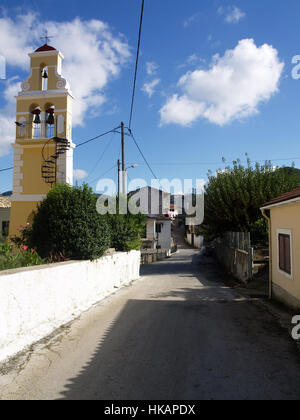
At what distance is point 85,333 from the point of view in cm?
594

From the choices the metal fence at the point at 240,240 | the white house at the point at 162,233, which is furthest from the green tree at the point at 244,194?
the white house at the point at 162,233

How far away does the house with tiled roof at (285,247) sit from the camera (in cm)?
728

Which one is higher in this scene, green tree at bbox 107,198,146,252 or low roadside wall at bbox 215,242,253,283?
green tree at bbox 107,198,146,252

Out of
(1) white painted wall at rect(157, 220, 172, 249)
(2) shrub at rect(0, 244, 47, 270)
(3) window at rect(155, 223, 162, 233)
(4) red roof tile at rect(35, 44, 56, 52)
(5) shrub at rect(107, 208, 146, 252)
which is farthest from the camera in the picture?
(3) window at rect(155, 223, 162, 233)

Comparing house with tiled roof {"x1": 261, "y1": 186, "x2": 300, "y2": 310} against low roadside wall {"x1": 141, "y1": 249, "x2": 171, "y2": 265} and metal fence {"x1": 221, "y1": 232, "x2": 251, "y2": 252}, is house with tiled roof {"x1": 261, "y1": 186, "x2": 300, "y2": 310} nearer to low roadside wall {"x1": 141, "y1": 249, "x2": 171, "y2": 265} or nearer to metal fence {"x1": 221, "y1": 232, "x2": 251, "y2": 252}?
metal fence {"x1": 221, "y1": 232, "x2": 251, "y2": 252}

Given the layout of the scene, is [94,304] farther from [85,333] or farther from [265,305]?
[265,305]

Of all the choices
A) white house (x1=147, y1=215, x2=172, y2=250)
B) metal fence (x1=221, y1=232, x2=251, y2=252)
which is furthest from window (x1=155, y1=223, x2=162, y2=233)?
metal fence (x1=221, y1=232, x2=251, y2=252)

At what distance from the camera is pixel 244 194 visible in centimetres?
1983

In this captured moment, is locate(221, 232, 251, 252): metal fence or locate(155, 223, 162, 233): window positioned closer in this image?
locate(221, 232, 251, 252): metal fence

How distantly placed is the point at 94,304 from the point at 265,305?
15.4ft

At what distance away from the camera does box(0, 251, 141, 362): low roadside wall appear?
15.2ft

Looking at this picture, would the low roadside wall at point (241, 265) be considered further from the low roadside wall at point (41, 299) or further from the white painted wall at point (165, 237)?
the white painted wall at point (165, 237)

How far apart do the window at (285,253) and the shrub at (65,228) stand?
5039 mm

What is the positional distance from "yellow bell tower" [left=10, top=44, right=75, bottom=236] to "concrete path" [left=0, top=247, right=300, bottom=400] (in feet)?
28.2
